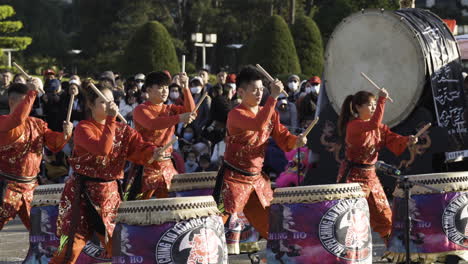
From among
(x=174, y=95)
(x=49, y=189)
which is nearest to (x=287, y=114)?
(x=174, y=95)

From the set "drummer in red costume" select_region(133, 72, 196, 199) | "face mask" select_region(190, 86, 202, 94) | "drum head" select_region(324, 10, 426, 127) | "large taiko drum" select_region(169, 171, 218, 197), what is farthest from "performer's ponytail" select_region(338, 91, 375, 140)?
"face mask" select_region(190, 86, 202, 94)

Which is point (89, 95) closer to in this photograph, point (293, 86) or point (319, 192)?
point (319, 192)

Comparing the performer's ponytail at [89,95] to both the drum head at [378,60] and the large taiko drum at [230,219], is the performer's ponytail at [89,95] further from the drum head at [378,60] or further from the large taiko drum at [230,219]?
the drum head at [378,60]

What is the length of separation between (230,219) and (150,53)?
58.6 ft

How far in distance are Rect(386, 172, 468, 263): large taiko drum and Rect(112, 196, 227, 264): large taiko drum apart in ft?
5.86

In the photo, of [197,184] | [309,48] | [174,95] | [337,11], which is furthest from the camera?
[337,11]

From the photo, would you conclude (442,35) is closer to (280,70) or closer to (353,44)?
(353,44)

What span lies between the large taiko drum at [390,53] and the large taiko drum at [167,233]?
5.35 meters

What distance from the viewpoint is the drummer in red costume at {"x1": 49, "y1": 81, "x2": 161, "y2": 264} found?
5852mm

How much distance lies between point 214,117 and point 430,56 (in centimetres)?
350

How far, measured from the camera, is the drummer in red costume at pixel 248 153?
6.72 m

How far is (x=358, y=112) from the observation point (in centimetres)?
742

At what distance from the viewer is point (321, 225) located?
19.2 feet

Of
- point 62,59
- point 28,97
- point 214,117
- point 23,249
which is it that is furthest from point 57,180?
point 62,59
